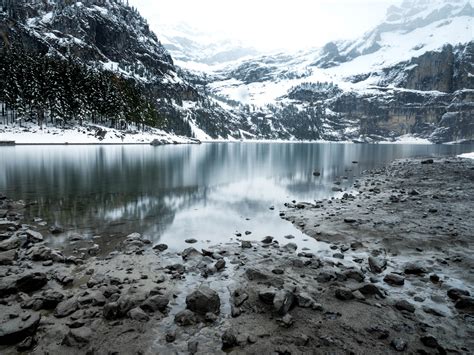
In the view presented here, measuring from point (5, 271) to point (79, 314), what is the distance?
182 inches

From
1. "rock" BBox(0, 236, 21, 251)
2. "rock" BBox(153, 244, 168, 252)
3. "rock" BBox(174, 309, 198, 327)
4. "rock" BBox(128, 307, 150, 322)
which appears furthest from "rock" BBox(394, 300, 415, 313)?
"rock" BBox(0, 236, 21, 251)

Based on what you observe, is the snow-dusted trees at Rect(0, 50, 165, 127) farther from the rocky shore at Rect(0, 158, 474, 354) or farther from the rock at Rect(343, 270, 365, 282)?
the rock at Rect(343, 270, 365, 282)

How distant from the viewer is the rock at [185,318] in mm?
8547

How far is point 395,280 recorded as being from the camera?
11109 mm

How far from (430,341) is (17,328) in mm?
10560

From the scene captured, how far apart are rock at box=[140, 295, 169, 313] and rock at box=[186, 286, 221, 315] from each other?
74 cm

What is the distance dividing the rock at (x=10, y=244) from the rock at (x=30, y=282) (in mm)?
4073

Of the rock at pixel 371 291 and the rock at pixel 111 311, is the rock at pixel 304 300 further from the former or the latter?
the rock at pixel 111 311

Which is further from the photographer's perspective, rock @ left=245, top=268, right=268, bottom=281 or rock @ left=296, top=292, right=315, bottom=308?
rock @ left=245, top=268, right=268, bottom=281

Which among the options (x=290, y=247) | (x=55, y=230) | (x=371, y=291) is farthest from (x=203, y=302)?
(x=55, y=230)

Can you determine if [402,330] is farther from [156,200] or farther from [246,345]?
[156,200]

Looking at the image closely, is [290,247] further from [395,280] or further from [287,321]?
[287,321]

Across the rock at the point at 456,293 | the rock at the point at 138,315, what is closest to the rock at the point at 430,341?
the rock at the point at 456,293

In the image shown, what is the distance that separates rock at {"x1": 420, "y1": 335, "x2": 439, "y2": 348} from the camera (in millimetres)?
7655
